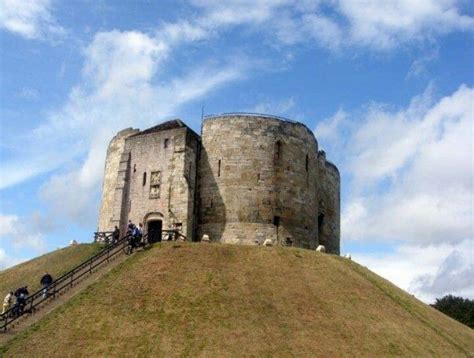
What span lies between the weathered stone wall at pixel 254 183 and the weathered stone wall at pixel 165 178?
1344 millimetres

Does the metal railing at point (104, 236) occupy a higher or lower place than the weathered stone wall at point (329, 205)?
lower

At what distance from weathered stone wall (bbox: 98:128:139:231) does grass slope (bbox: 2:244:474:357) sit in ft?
40.8

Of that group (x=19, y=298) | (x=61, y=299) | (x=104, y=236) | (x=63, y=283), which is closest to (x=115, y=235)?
(x=104, y=236)

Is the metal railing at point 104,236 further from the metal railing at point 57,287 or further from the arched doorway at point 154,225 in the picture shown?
the metal railing at point 57,287

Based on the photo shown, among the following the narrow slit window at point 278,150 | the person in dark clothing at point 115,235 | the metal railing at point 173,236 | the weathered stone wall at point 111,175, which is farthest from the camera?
the weathered stone wall at point 111,175

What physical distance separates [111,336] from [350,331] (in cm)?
980

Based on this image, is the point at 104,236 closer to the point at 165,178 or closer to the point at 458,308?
the point at 165,178

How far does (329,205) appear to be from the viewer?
47.6 metres

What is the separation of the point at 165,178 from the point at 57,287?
1146cm

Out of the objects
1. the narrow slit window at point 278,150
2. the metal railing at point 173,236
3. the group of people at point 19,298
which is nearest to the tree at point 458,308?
the narrow slit window at point 278,150

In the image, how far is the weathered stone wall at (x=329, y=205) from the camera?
45791 mm

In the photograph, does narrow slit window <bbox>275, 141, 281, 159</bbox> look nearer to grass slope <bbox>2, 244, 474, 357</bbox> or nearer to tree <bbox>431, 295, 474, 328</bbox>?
grass slope <bbox>2, 244, 474, 357</bbox>

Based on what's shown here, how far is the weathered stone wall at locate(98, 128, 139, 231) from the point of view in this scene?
41.6 metres

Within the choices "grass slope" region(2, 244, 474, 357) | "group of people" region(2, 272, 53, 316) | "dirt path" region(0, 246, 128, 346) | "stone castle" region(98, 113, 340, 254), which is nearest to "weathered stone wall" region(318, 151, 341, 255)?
"stone castle" region(98, 113, 340, 254)
